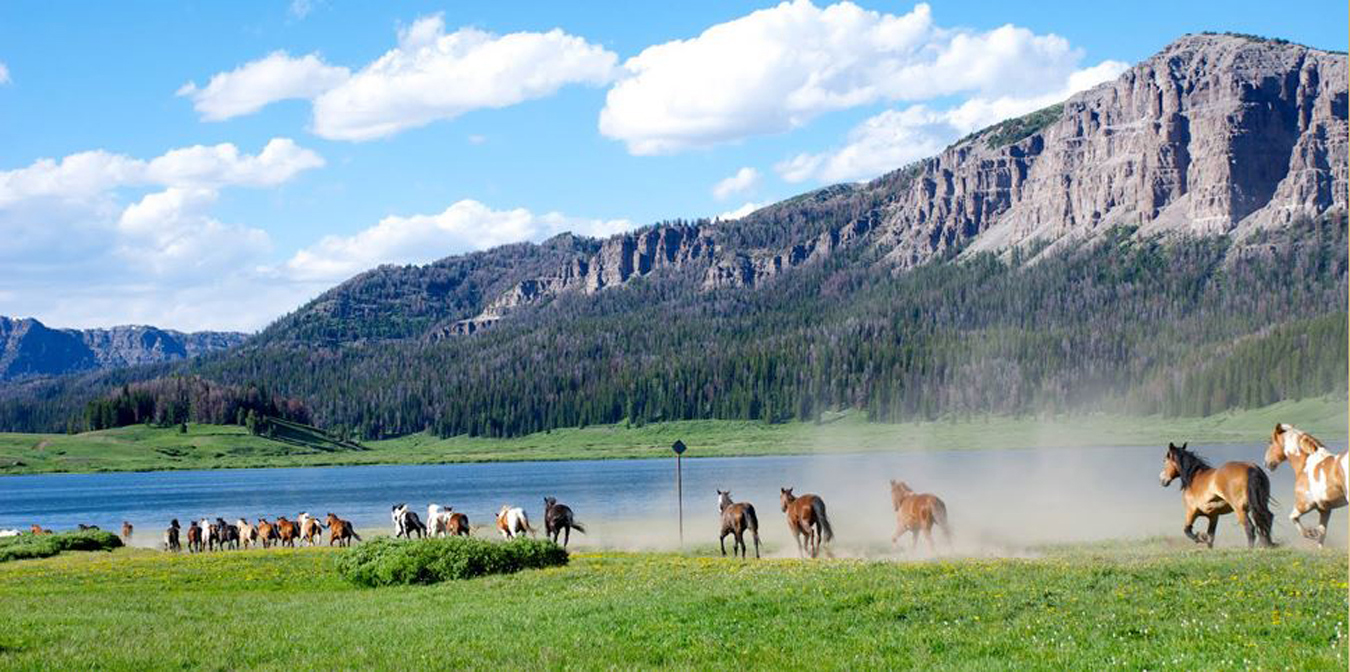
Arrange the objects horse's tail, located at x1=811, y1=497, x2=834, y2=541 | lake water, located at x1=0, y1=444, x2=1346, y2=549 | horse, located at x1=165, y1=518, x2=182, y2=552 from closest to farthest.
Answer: horse's tail, located at x1=811, y1=497, x2=834, y2=541, lake water, located at x1=0, y1=444, x2=1346, y2=549, horse, located at x1=165, y1=518, x2=182, y2=552

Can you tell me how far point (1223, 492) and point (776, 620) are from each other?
14.8m

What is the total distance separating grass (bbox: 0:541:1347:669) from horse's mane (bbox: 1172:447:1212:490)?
2.45 m

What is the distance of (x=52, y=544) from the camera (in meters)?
50.6

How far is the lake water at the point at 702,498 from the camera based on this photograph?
49.1 meters

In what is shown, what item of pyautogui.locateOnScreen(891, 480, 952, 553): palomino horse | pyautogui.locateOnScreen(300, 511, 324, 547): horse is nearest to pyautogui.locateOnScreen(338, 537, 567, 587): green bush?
pyautogui.locateOnScreen(891, 480, 952, 553): palomino horse

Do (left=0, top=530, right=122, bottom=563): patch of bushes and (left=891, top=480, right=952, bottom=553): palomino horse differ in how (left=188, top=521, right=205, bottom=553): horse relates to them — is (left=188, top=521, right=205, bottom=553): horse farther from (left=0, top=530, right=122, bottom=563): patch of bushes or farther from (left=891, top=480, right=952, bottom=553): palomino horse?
(left=891, top=480, right=952, bottom=553): palomino horse

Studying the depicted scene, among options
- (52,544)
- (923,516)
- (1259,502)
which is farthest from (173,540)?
(1259,502)

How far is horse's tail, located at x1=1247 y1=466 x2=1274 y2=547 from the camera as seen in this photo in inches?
1112

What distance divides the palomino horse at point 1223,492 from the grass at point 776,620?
143 centimetres

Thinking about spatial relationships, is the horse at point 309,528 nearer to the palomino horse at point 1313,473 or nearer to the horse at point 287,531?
the horse at point 287,531

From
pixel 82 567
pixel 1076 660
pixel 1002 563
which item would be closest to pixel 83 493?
pixel 82 567

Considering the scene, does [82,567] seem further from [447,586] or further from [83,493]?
[83,493]

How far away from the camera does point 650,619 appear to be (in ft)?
65.6

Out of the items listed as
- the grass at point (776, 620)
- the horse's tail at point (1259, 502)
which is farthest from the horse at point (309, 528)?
the horse's tail at point (1259, 502)
